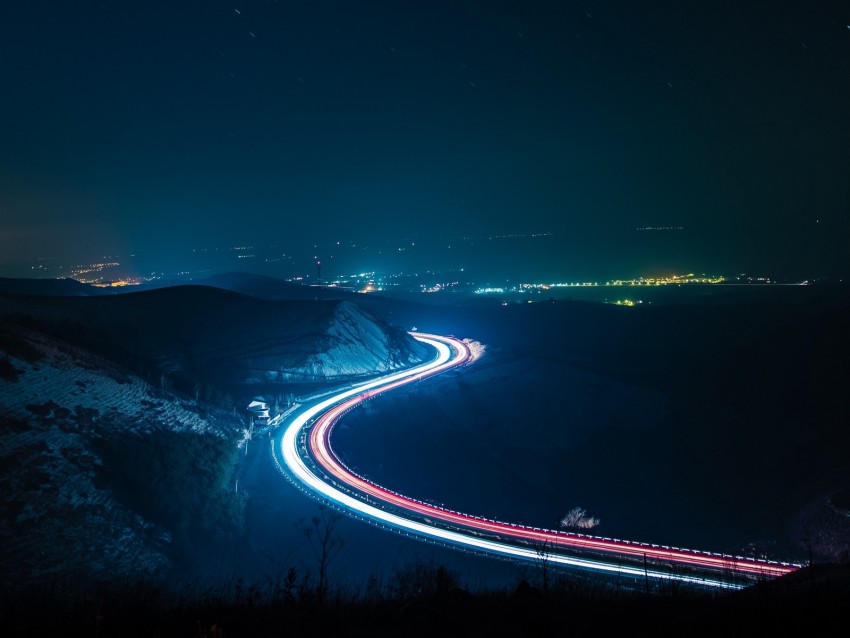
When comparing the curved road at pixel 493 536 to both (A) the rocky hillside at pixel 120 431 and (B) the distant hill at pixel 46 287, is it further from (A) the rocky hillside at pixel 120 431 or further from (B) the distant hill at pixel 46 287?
(B) the distant hill at pixel 46 287

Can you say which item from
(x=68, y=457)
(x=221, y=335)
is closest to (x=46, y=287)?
(x=221, y=335)

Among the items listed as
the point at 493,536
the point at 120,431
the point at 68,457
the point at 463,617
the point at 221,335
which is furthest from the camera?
the point at 221,335

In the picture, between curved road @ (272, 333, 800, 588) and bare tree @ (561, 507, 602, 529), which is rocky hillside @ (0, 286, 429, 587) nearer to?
curved road @ (272, 333, 800, 588)

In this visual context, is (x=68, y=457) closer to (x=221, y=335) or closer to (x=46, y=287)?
(x=221, y=335)

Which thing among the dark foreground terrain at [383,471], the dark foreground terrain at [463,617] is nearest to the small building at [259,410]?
the dark foreground terrain at [383,471]

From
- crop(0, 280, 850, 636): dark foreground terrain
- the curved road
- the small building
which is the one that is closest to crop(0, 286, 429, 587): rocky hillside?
crop(0, 280, 850, 636): dark foreground terrain

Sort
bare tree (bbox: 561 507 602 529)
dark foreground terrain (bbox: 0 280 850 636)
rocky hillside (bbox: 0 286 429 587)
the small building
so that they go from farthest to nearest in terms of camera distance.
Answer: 1. the small building
2. bare tree (bbox: 561 507 602 529)
3. rocky hillside (bbox: 0 286 429 587)
4. dark foreground terrain (bbox: 0 280 850 636)

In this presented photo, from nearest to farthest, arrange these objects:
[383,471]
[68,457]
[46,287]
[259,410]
Answer: [68,457], [383,471], [259,410], [46,287]

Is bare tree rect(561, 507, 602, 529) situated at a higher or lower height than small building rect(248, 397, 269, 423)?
lower

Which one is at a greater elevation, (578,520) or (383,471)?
(383,471)
